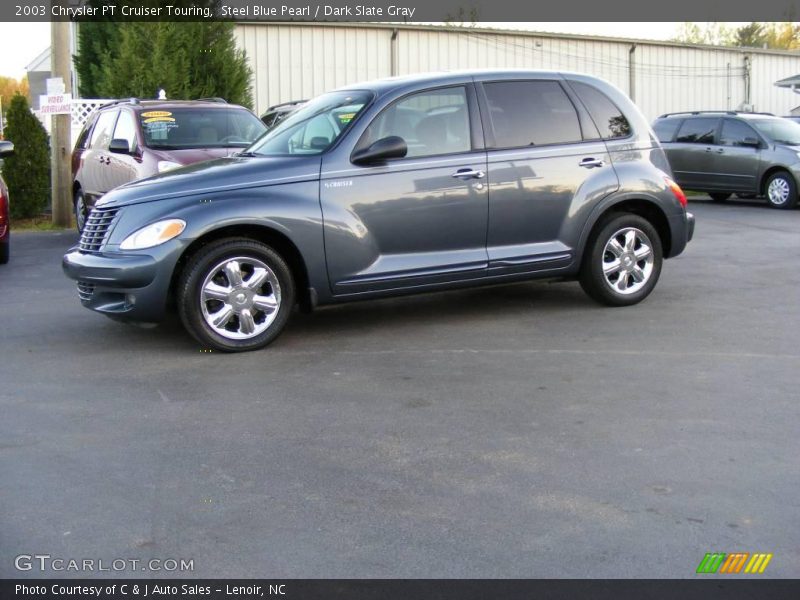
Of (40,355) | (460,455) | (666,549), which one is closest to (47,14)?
(40,355)

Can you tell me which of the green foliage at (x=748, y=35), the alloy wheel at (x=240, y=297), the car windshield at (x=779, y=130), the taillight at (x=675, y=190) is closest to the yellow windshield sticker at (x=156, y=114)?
the alloy wheel at (x=240, y=297)

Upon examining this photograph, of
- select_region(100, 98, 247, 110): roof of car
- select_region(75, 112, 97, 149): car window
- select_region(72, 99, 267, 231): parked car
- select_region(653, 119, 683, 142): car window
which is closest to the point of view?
select_region(72, 99, 267, 231): parked car

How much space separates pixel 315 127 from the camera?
7.94m

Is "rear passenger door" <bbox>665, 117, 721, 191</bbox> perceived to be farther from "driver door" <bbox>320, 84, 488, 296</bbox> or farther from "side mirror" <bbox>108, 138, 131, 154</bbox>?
"driver door" <bbox>320, 84, 488, 296</bbox>

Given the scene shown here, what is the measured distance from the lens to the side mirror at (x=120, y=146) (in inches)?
459

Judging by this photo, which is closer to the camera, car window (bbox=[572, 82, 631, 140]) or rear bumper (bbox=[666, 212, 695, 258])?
car window (bbox=[572, 82, 631, 140])

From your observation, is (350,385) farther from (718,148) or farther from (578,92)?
(718,148)

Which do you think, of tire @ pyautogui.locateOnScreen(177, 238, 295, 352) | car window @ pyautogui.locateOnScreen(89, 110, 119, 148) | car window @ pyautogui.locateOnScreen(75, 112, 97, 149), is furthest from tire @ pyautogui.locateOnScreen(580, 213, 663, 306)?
car window @ pyautogui.locateOnScreen(75, 112, 97, 149)

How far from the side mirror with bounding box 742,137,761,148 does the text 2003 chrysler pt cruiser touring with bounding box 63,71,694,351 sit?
10.3 m

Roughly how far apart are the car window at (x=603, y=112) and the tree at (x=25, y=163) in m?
11.4

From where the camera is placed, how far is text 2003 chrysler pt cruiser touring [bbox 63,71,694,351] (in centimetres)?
715

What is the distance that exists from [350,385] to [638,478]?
2165 mm

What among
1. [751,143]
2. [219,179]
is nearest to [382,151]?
[219,179]

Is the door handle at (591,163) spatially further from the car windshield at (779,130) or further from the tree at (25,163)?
the tree at (25,163)
